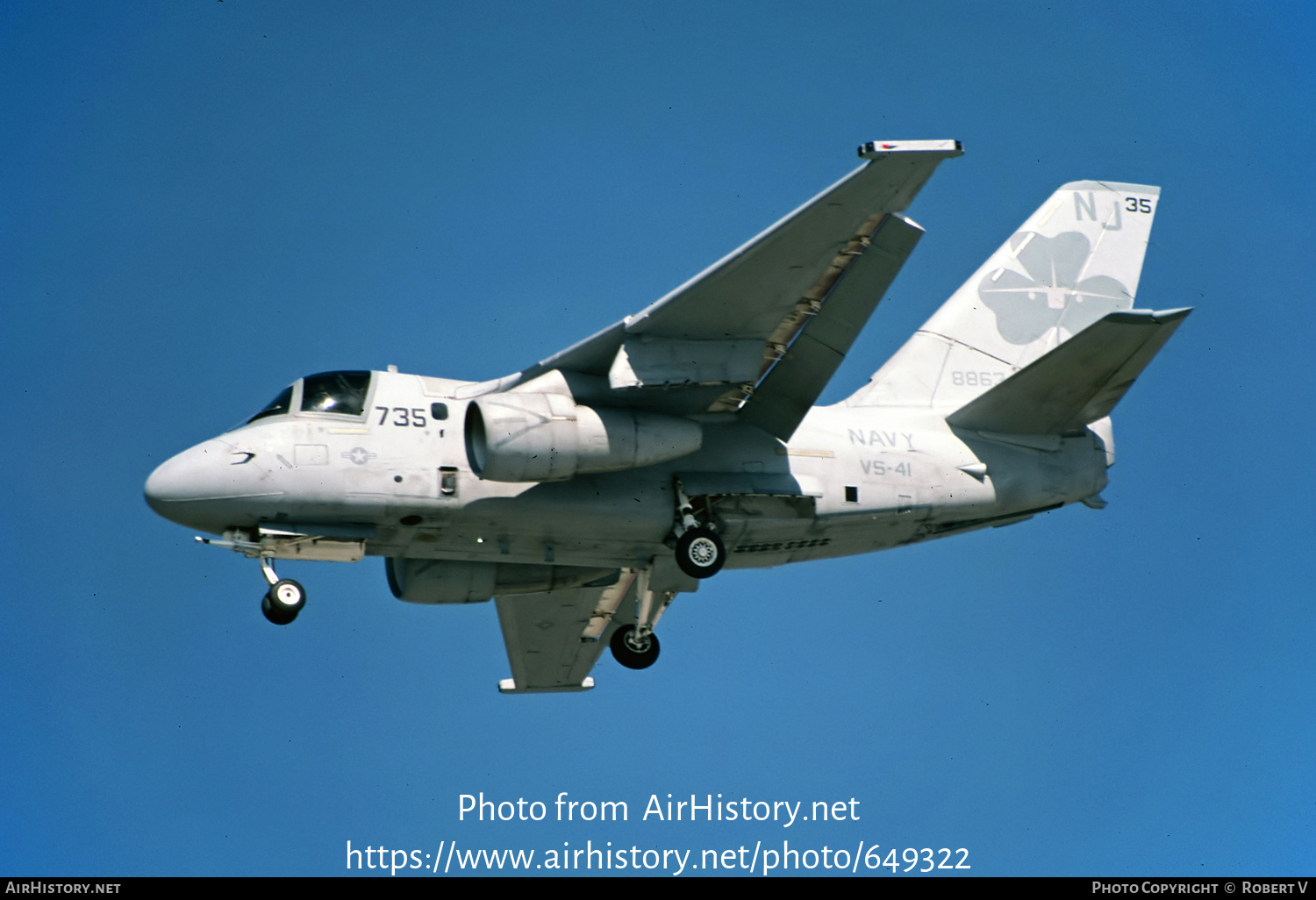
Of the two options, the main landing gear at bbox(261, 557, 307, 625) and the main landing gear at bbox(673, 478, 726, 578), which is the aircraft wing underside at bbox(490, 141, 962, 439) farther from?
the main landing gear at bbox(261, 557, 307, 625)

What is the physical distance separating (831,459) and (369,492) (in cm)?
609

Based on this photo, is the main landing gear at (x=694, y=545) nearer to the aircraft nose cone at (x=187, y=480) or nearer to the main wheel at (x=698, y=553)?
the main wheel at (x=698, y=553)

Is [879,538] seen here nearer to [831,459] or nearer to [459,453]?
[831,459]

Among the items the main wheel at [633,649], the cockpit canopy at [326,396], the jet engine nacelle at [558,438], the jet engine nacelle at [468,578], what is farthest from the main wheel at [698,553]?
the cockpit canopy at [326,396]

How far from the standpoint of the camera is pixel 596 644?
25.6 meters

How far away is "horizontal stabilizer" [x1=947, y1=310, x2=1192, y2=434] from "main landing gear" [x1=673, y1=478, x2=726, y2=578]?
407cm

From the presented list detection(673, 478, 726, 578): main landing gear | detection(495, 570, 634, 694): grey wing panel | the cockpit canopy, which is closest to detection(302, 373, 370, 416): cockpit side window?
the cockpit canopy

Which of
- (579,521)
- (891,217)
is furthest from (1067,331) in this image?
(579,521)

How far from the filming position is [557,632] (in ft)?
83.3

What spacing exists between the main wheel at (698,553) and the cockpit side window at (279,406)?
516 centimetres

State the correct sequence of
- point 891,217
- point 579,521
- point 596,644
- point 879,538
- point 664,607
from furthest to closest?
point 596,644, point 664,607, point 879,538, point 579,521, point 891,217

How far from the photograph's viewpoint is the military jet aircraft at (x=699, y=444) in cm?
1912

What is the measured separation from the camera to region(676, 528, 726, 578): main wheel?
20453 mm

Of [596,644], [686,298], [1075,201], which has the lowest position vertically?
[596,644]
